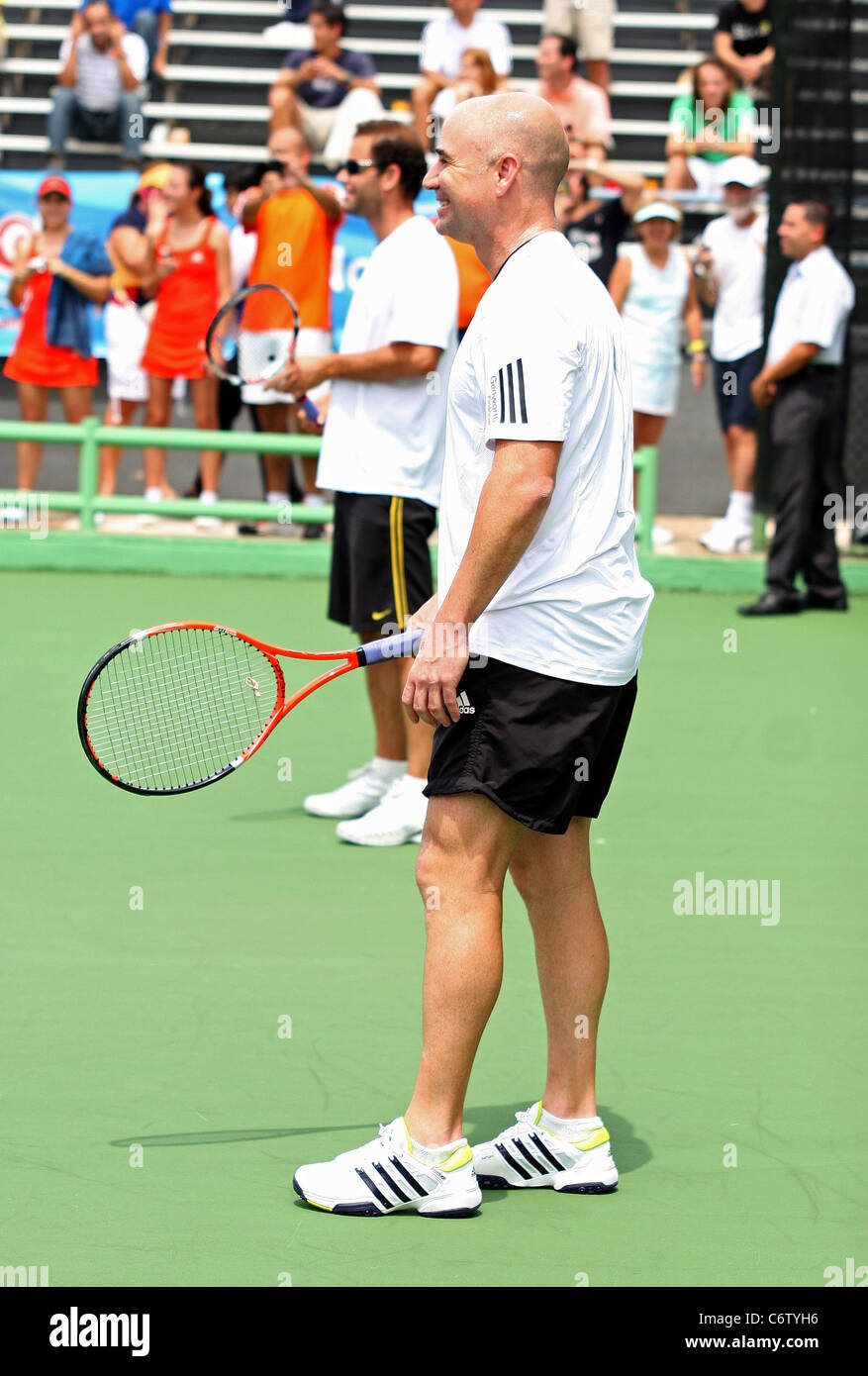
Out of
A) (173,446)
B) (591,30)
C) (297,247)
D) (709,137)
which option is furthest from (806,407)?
(591,30)

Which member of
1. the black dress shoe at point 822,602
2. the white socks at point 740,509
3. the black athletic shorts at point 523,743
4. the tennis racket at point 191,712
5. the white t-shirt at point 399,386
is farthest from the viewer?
the white socks at point 740,509

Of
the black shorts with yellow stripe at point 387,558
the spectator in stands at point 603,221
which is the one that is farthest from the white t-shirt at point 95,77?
the black shorts with yellow stripe at point 387,558

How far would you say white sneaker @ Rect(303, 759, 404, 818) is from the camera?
6.23 metres

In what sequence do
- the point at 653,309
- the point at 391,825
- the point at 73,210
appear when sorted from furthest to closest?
the point at 73,210 < the point at 653,309 < the point at 391,825

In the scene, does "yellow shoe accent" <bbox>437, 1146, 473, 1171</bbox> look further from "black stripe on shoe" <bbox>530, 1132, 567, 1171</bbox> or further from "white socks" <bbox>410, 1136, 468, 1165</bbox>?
"black stripe on shoe" <bbox>530, 1132, 567, 1171</bbox>

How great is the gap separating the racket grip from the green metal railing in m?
6.56

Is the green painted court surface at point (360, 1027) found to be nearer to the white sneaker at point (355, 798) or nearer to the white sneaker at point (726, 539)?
the white sneaker at point (355, 798)

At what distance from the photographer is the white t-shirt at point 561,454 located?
3395mm

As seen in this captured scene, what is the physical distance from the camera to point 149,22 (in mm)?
17609

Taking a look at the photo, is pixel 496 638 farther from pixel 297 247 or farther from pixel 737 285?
pixel 737 285

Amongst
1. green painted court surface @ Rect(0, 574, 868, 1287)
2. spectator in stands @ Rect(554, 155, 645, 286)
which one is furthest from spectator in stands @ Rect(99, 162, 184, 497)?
green painted court surface @ Rect(0, 574, 868, 1287)

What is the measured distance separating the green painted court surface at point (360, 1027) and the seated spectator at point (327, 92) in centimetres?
810

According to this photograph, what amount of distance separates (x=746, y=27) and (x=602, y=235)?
16.0 feet

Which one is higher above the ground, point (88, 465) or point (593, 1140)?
point (88, 465)
